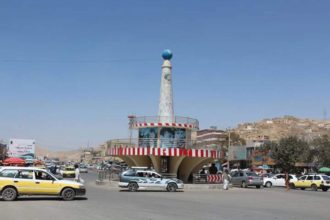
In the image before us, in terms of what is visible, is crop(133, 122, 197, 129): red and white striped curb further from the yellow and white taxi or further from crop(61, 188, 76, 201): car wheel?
crop(61, 188, 76, 201): car wheel

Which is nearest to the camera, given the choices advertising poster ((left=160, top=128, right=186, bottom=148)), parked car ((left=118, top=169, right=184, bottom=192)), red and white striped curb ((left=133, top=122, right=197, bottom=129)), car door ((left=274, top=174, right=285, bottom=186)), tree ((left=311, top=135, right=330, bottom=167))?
parked car ((left=118, top=169, right=184, bottom=192))

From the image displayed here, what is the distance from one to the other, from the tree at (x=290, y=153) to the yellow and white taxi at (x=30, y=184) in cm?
5659

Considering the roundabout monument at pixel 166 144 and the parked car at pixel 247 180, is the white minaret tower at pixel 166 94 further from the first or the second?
the parked car at pixel 247 180

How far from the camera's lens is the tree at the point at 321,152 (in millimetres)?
70562

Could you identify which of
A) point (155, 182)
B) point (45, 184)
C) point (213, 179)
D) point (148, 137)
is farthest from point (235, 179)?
point (45, 184)

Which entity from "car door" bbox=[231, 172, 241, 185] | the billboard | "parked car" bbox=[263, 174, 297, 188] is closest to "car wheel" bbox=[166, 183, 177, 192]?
"car door" bbox=[231, 172, 241, 185]

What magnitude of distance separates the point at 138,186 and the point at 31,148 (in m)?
27.3

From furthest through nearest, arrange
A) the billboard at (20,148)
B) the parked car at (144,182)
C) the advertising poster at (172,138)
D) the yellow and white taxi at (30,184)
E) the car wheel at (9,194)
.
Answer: the billboard at (20,148) < the advertising poster at (172,138) < the parked car at (144,182) < the yellow and white taxi at (30,184) < the car wheel at (9,194)

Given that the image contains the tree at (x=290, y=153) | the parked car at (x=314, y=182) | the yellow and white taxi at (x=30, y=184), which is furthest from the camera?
the tree at (x=290, y=153)

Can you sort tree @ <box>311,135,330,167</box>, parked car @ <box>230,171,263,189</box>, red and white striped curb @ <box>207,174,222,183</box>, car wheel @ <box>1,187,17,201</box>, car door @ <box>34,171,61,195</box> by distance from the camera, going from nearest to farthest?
car wheel @ <box>1,187,17,201</box>
car door @ <box>34,171,61,195</box>
red and white striped curb @ <box>207,174,222,183</box>
parked car @ <box>230,171,263,189</box>
tree @ <box>311,135,330,167</box>

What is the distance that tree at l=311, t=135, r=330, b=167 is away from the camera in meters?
70.6

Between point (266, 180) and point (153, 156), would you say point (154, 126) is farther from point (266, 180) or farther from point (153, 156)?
point (266, 180)

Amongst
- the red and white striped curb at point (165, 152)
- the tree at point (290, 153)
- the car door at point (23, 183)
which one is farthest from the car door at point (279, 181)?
the car door at point (23, 183)

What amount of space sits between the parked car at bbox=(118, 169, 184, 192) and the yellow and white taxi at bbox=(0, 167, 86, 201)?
9438 millimetres
